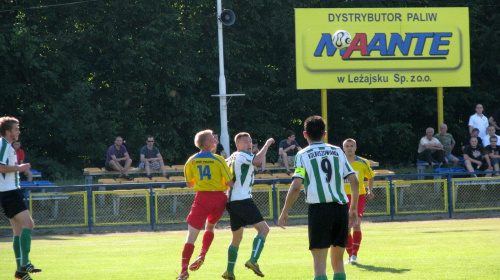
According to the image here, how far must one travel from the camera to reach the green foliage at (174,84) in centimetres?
2586

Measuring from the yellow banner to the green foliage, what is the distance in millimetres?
4383

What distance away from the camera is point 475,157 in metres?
22.1

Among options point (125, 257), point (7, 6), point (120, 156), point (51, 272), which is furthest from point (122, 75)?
point (51, 272)

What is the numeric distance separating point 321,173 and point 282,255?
5156 millimetres

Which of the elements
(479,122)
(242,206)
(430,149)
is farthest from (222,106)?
(242,206)

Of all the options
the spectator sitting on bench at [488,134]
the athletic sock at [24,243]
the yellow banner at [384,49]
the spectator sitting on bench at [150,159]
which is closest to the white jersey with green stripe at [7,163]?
the athletic sock at [24,243]

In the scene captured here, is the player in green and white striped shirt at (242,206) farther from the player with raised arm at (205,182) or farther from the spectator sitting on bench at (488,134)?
the spectator sitting on bench at (488,134)

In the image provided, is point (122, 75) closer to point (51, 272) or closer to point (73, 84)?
point (73, 84)

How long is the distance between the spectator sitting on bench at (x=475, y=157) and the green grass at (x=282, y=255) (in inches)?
147

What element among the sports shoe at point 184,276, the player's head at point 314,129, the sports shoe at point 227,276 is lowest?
the sports shoe at point 227,276

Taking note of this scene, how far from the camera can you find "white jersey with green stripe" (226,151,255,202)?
10016 millimetres

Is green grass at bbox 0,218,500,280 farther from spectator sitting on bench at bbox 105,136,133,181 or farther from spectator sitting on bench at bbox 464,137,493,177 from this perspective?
spectator sitting on bench at bbox 464,137,493,177

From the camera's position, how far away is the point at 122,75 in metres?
27.9

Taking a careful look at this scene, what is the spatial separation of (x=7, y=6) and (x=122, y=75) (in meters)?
4.49
